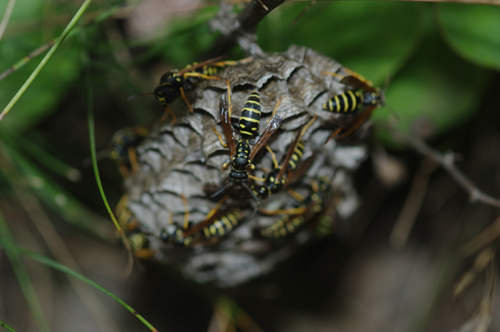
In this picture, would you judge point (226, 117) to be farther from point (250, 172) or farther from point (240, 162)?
point (250, 172)

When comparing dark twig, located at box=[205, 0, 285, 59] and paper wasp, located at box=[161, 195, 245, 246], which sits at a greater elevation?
dark twig, located at box=[205, 0, 285, 59]

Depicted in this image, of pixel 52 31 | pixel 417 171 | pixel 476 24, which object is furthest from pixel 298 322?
pixel 52 31

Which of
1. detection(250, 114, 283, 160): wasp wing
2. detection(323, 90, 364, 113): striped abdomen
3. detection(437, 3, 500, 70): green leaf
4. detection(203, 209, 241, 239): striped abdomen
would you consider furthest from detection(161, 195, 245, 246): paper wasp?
detection(437, 3, 500, 70): green leaf

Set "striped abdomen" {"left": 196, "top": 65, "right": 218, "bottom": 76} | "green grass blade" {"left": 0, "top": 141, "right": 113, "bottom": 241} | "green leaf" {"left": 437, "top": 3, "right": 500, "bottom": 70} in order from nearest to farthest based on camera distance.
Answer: "striped abdomen" {"left": 196, "top": 65, "right": 218, "bottom": 76} → "green leaf" {"left": 437, "top": 3, "right": 500, "bottom": 70} → "green grass blade" {"left": 0, "top": 141, "right": 113, "bottom": 241}

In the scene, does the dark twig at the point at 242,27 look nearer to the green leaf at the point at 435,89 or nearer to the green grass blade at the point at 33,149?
the green leaf at the point at 435,89

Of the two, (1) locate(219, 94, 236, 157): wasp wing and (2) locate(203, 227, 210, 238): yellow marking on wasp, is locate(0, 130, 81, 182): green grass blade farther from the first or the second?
(1) locate(219, 94, 236, 157): wasp wing

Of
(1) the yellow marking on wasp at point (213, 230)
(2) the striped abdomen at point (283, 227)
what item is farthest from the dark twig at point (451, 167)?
Result: (1) the yellow marking on wasp at point (213, 230)

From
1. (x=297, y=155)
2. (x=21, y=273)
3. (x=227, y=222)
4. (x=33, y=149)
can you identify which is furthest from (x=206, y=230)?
(x=21, y=273)
